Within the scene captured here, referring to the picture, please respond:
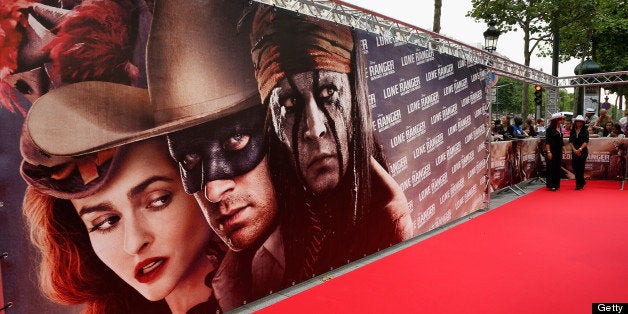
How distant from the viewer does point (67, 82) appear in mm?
2586

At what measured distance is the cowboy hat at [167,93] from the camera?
2.57 m

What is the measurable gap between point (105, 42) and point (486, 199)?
24.8 feet

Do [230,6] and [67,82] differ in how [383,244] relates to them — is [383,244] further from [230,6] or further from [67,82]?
[67,82]

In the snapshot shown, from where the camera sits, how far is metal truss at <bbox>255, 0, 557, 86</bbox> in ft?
14.3

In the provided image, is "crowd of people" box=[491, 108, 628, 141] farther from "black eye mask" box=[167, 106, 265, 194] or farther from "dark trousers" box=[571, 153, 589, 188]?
"black eye mask" box=[167, 106, 265, 194]

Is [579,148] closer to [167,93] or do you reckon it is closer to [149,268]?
[167,93]

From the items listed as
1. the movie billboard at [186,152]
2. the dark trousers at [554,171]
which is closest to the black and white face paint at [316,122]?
the movie billboard at [186,152]

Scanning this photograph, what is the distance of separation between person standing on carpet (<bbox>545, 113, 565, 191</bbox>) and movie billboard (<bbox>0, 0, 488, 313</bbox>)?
23.3 feet

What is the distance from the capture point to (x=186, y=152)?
3.22 meters

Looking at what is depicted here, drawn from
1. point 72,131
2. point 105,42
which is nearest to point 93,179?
point 72,131

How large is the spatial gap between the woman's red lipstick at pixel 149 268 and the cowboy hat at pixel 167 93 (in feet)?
2.79

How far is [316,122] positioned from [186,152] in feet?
4.82

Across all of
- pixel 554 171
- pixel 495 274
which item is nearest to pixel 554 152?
pixel 554 171

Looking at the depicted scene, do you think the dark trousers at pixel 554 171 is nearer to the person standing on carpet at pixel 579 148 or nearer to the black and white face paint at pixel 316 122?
the person standing on carpet at pixel 579 148
